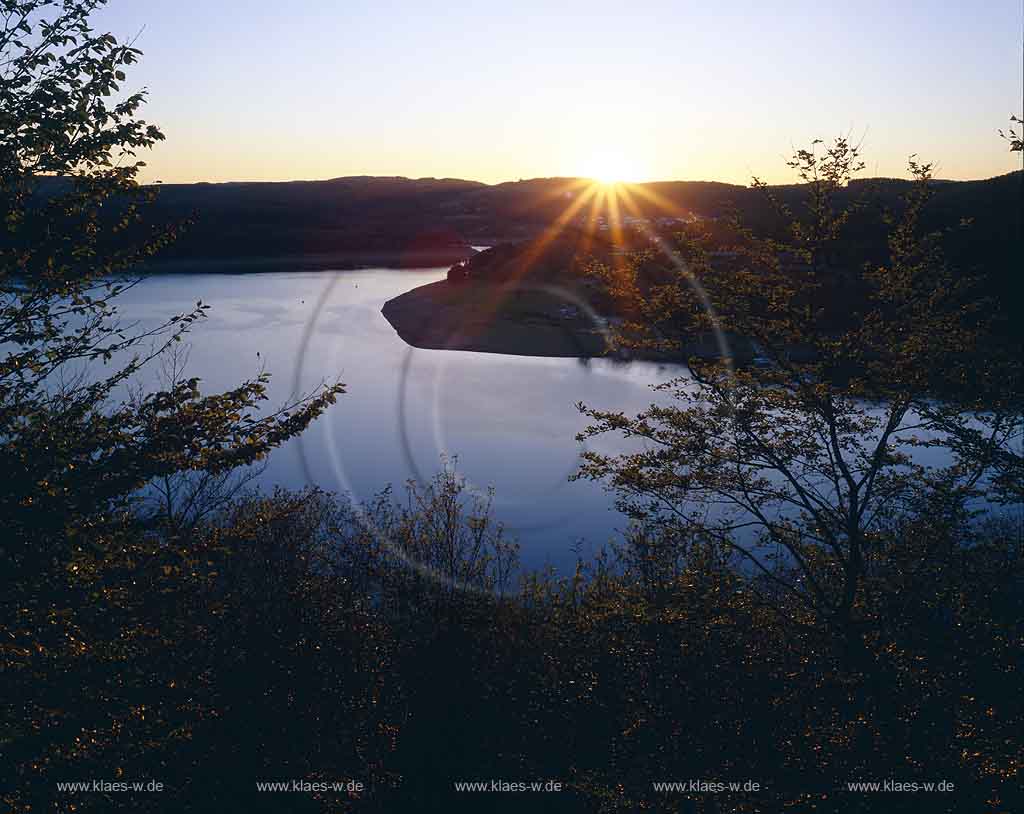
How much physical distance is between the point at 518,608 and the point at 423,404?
29.5 metres

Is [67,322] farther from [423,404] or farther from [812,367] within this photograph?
[423,404]

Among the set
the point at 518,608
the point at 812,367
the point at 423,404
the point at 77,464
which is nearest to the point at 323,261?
the point at 423,404

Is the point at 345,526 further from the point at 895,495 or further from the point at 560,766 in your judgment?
the point at 895,495

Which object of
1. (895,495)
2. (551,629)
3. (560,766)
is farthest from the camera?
(551,629)

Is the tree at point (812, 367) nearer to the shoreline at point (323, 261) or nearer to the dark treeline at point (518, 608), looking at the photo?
the dark treeline at point (518, 608)

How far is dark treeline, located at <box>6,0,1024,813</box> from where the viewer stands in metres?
7.56

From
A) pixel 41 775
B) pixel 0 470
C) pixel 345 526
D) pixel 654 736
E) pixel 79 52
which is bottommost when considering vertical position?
pixel 345 526

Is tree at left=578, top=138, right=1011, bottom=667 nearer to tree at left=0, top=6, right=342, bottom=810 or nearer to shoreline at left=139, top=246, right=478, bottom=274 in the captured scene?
tree at left=0, top=6, right=342, bottom=810

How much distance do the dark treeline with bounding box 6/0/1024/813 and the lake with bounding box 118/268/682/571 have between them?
145 inches

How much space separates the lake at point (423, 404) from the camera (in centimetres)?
3044

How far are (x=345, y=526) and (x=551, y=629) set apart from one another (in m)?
11.5

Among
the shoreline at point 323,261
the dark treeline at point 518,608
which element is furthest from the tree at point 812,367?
the shoreline at point 323,261

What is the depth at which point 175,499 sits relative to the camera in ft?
82.6

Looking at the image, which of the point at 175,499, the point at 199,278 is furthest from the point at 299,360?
the point at 199,278
